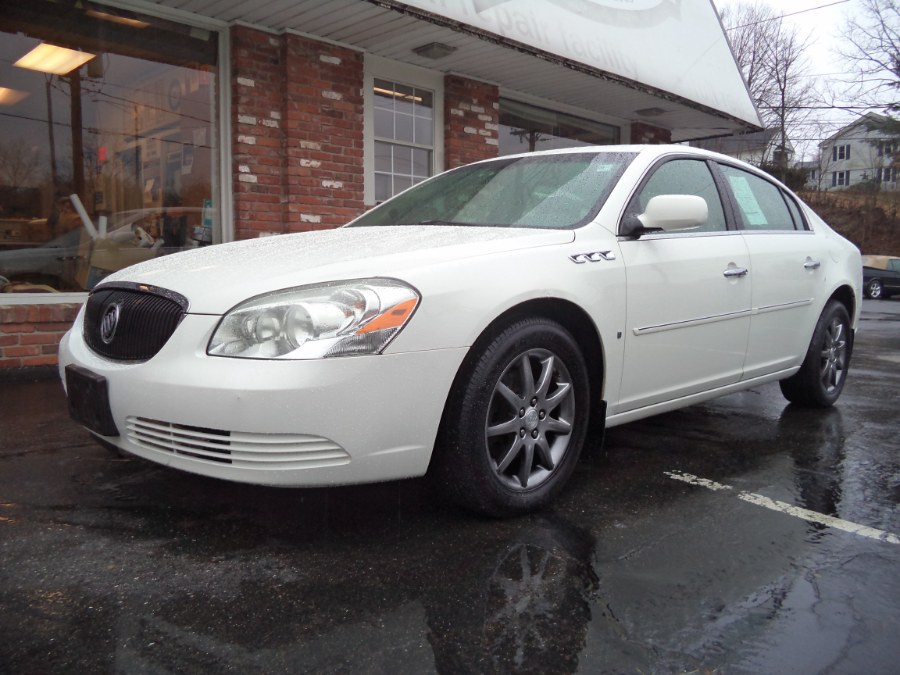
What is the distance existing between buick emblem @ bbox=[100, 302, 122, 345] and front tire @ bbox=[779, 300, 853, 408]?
380 centimetres

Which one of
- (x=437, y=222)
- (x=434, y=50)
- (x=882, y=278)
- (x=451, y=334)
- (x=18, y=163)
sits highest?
(x=434, y=50)

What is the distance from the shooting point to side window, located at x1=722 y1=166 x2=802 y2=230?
3.98 m

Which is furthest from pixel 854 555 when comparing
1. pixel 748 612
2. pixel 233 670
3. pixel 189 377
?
pixel 189 377

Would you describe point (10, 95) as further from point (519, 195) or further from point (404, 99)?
point (519, 195)

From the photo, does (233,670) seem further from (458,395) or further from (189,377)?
(458,395)

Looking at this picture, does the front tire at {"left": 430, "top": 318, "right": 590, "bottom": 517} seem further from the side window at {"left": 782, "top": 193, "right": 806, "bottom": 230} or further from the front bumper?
the side window at {"left": 782, "top": 193, "right": 806, "bottom": 230}

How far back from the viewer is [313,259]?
8.61 feet

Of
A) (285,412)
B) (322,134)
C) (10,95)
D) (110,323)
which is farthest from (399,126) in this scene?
(285,412)

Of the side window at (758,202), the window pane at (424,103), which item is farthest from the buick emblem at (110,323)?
the window pane at (424,103)

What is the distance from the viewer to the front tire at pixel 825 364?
14.6ft

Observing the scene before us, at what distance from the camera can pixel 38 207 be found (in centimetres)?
605

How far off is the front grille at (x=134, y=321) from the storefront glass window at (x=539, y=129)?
706 centimetres

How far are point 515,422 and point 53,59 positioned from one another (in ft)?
18.2

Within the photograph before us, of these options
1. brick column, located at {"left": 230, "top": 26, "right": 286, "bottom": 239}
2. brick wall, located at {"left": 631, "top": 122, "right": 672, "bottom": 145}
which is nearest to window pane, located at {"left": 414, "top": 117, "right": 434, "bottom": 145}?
brick column, located at {"left": 230, "top": 26, "right": 286, "bottom": 239}
